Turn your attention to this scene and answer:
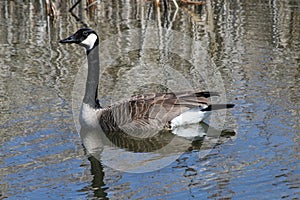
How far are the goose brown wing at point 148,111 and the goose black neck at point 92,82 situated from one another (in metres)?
0.34

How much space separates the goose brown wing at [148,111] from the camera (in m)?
8.54

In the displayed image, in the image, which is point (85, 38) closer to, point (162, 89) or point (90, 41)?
point (90, 41)

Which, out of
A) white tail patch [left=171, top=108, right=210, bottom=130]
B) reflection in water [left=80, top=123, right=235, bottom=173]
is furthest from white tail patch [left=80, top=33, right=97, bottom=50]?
white tail patch [left=171, top=108, right=210, bottom=130]

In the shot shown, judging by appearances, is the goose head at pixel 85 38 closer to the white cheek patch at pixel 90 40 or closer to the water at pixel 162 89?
the white cheek patch at pixel 90 40

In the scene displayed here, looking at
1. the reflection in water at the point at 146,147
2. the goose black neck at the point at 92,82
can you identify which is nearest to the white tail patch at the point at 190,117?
the reflection in water at the point at 146,147

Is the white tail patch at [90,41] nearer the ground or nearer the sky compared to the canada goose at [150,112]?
nearer the sky

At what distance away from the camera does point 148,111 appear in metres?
8.55

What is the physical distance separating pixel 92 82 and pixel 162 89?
1740 mm

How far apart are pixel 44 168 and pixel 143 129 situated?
206cm

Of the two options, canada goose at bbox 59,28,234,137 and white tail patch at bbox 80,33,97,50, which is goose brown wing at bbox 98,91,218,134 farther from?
white tail patch at bbox 80,33,97,50

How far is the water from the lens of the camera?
636cm

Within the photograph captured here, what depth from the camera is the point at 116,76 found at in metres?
10.8

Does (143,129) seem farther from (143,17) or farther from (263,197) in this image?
(143,17)

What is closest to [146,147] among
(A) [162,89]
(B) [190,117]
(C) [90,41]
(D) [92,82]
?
(B) [190,117]
